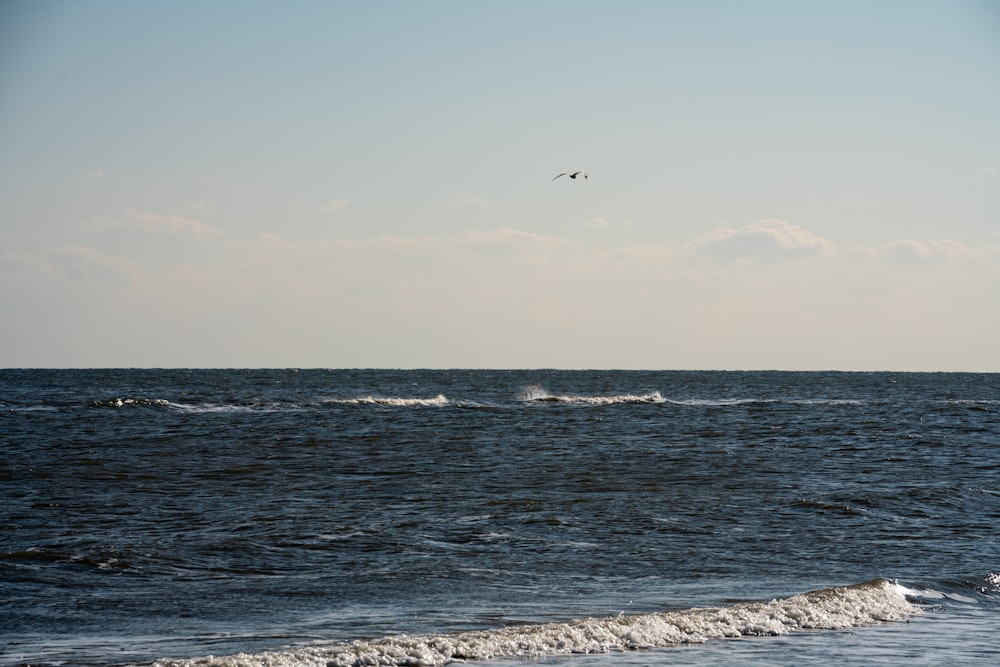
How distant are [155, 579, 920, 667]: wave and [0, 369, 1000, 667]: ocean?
0.04 meters

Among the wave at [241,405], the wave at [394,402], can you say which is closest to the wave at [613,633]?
Answer: the wave at [241,405]

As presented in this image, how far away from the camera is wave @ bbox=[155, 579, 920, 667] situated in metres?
11.1

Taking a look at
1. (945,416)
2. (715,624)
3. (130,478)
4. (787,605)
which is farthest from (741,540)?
(945,416)

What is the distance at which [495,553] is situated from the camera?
17.3 m

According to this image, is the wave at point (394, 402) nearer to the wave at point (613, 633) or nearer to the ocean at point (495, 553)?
the ocean at point (495, 553)

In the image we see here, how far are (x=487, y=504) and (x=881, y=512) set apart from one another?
342 inches

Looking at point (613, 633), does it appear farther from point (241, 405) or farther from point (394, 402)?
point (394, 402)

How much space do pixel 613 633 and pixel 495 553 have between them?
17.4 feet

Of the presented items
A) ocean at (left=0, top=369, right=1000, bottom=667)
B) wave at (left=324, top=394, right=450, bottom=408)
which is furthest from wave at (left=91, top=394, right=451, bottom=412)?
ocean at (left=0, top=369, right=1000, bottom=667)

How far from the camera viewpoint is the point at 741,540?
18734 mm

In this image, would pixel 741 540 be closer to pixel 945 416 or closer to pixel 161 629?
pixel 161 629

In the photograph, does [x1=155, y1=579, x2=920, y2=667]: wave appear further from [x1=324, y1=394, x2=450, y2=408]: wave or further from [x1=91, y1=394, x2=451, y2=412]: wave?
[x1=324, y1=394, x2=450, y2=408]: wave

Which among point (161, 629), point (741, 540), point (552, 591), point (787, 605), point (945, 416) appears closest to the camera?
point (161, 629)

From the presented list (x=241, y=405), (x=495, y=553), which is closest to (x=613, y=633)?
(x=495, y=553)
